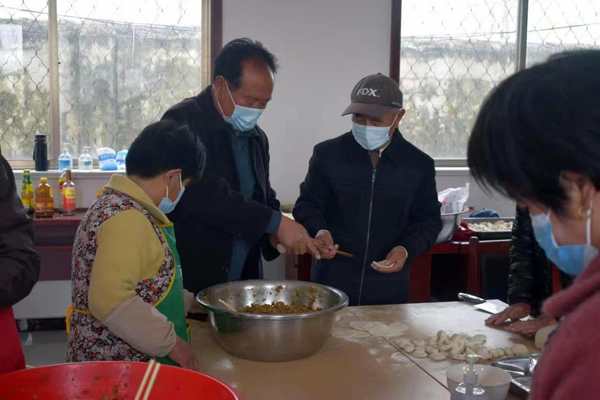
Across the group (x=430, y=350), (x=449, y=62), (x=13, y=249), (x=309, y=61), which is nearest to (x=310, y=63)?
(x=309, y=61)

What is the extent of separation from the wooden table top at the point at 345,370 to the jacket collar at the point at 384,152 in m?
0.75

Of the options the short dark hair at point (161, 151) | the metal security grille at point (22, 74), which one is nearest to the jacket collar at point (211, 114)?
the short dark hair at point (161, 151)

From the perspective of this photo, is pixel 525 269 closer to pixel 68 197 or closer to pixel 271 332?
pixel 271 332

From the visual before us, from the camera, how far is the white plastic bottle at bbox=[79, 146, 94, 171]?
4.19 m

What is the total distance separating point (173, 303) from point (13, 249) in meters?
0.45

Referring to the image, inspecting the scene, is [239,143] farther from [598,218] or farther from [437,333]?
[598,218]

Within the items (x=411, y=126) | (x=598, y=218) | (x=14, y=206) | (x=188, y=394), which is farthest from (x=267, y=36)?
(x=598, y=218)

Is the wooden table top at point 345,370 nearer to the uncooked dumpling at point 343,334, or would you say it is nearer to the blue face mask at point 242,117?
the uncooked dumpling at point 343,334

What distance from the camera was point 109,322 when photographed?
5.06 feet

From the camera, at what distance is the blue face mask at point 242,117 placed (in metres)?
2.34

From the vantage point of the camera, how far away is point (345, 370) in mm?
1705

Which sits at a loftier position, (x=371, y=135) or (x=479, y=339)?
(x=371, y=135)

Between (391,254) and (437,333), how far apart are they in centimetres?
48

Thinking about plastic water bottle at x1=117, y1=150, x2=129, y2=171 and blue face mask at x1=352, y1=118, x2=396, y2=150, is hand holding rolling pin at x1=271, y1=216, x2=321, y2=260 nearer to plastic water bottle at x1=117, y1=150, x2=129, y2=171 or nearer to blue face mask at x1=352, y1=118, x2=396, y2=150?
blue face mask at x1=352, y1=118, x2=396, y2=150
